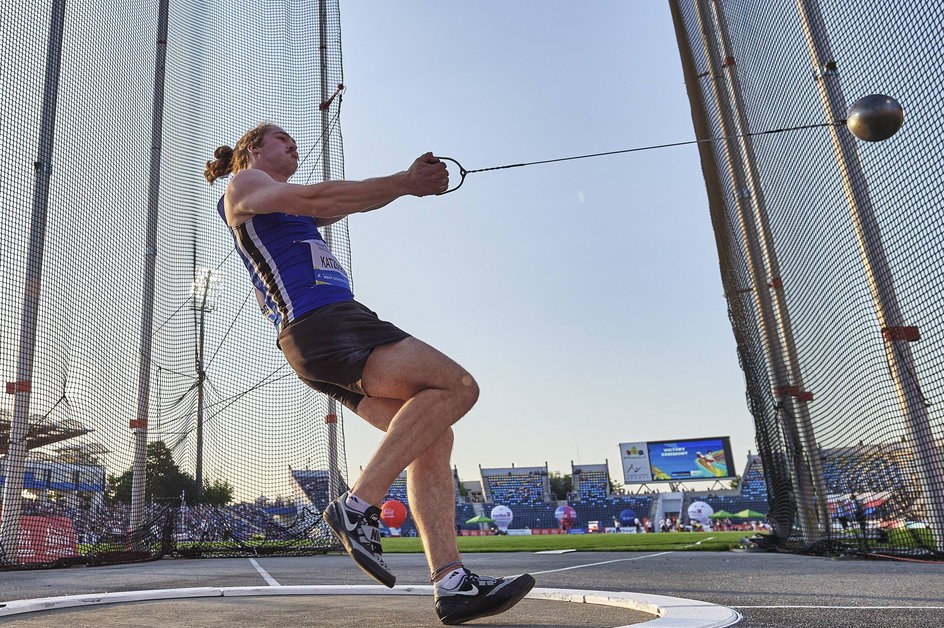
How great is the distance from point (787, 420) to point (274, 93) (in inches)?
353

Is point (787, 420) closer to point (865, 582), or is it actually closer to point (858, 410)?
point (858, 410)

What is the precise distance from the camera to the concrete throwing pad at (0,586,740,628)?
205 centimetres

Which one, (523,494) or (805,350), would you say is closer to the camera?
(805,350)

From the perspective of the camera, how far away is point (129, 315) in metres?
9.37

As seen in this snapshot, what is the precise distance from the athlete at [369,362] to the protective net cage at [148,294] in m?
6.67

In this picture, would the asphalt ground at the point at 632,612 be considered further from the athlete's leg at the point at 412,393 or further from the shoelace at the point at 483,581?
the athlete's leg at the point at 412,393

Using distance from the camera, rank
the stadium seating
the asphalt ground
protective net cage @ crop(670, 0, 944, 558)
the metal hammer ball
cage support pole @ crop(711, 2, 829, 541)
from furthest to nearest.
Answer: the stadium seating < cage support pole @ crop(711, 2, 829, 541) < protective net cage @ crop(670, 0, 944, 558) < the metal hammer ball < the asphalt ground

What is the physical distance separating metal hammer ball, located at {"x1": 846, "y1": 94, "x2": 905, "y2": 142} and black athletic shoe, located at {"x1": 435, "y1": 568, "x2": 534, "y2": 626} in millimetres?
3032

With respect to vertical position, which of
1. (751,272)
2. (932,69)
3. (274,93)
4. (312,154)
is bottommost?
(751,272)

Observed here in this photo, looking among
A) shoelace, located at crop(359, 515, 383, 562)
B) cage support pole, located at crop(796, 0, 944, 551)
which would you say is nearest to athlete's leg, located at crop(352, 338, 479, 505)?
shoelace, located at crop(359, 515, 383, 562)

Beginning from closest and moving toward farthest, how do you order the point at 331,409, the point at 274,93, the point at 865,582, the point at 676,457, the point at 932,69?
the point at 865,582 → the point at 932,69 → the point at 331,409 → the point at 274,93 → the point at 676,457

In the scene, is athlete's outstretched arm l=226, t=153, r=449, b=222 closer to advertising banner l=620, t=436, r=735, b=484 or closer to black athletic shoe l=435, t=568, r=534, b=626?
black athletic shoe l=435, t=568, r=534, b=626

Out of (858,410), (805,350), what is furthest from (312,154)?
(858,410)

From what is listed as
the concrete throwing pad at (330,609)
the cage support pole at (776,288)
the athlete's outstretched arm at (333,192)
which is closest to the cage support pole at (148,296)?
the concrete throwing pad at (330,609)
